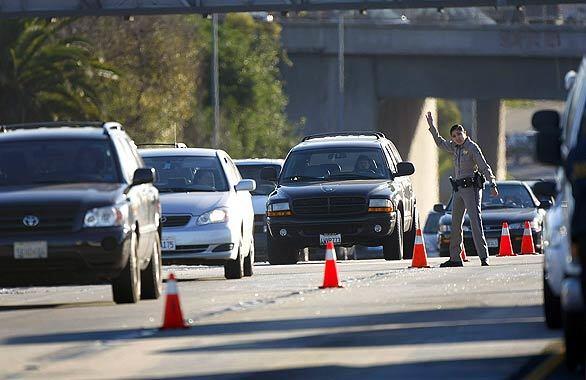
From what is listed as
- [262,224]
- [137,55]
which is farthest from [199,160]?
[137,55]

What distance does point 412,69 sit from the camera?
74625 mm

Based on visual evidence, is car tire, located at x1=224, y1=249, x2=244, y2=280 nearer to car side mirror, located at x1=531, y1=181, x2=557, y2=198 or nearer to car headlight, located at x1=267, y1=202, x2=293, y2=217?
car headlight, located at x1=267, y1=202, x2=293, y2=217

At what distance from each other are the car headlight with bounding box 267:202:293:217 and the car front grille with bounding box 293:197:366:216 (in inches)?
4.0

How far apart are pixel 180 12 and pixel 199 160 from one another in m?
19.6

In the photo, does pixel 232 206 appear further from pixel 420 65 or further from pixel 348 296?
pixel 420 65

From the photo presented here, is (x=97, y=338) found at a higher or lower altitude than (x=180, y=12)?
lower

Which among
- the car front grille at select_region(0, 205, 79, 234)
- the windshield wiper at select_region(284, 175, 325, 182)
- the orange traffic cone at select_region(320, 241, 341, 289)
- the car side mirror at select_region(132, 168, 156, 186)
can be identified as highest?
the car side mirror at select_region(132, 168, 156, 186)

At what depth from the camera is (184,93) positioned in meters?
69.2

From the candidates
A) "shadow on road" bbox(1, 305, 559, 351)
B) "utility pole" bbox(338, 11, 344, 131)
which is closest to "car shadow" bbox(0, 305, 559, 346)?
"shadow on road" bbox(1, 305, 559, 351)

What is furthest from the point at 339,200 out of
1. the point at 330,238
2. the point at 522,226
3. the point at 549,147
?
the point at 549,147

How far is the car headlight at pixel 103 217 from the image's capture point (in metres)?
19.7

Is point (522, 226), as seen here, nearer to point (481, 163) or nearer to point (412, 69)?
point (481, 163)

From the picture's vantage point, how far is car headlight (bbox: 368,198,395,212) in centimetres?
3114

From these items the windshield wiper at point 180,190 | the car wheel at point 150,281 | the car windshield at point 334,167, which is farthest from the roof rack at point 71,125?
the car windshield at point 334,167
